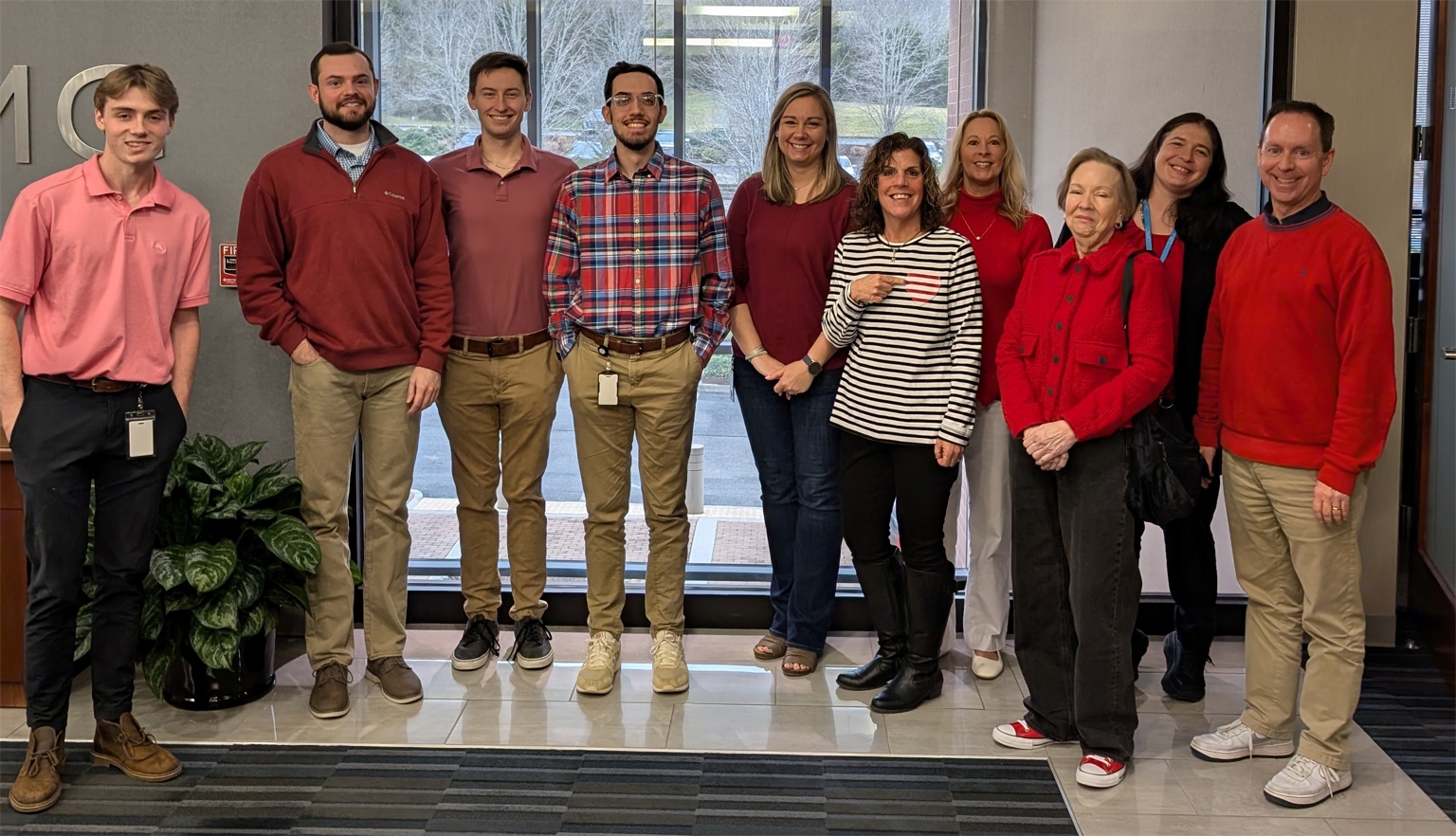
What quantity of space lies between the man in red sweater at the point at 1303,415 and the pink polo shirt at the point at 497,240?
190 cm

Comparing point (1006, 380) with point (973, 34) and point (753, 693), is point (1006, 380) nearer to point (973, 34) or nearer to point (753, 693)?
point (753, 693)

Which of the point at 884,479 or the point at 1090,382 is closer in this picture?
the point at 1090,382

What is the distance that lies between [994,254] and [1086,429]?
753 mm

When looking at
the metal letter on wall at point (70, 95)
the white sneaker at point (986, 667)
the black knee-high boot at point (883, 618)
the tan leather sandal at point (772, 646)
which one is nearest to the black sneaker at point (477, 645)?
the tan leather sandal at point (772, 646)

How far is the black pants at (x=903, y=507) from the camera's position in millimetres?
3283

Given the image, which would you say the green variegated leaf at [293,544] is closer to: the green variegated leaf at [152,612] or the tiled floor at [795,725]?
the green variegated leaf at [152,612]

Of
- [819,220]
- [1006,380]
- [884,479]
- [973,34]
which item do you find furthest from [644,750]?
[973,34]

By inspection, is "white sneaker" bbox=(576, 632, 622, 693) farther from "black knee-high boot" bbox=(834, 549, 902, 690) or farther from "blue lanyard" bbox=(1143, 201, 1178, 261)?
"blue lanyard" bbox=(1143, 201, 1178, 261)

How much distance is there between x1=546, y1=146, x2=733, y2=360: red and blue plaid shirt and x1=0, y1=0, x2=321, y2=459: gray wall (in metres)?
1.12

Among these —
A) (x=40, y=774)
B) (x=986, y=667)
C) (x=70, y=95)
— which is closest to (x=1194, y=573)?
(x=986, y=667)

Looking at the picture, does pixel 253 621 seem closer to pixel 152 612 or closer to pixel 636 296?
pixel 152 612

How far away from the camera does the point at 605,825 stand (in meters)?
2.75

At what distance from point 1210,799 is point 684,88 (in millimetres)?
2711

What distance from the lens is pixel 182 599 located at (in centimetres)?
323
